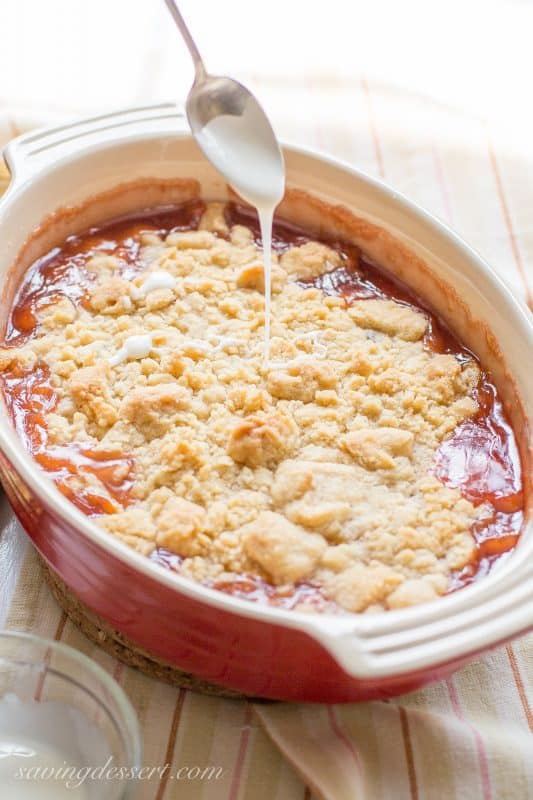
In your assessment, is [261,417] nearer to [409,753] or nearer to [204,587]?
[204,587]

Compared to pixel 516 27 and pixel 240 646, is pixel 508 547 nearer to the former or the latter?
pixel 240 646

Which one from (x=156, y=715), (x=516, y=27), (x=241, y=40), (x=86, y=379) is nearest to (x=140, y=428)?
(x=86, y=379)

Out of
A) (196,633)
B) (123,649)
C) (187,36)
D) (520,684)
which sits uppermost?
(187,36)

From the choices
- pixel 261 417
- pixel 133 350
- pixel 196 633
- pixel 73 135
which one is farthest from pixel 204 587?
pixel 73 135

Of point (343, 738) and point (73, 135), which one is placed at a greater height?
point (73, 135)

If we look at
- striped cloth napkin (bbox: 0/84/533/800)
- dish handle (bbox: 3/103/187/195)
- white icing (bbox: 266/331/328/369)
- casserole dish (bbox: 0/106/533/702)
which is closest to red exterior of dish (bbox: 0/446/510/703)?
casserole dish (bbox: 0/106/533/702)

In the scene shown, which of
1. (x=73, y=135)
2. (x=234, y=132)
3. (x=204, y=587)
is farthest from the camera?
(x=73, y=135)

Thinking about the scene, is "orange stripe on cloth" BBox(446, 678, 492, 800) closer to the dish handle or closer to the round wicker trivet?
the round wicker trivet
